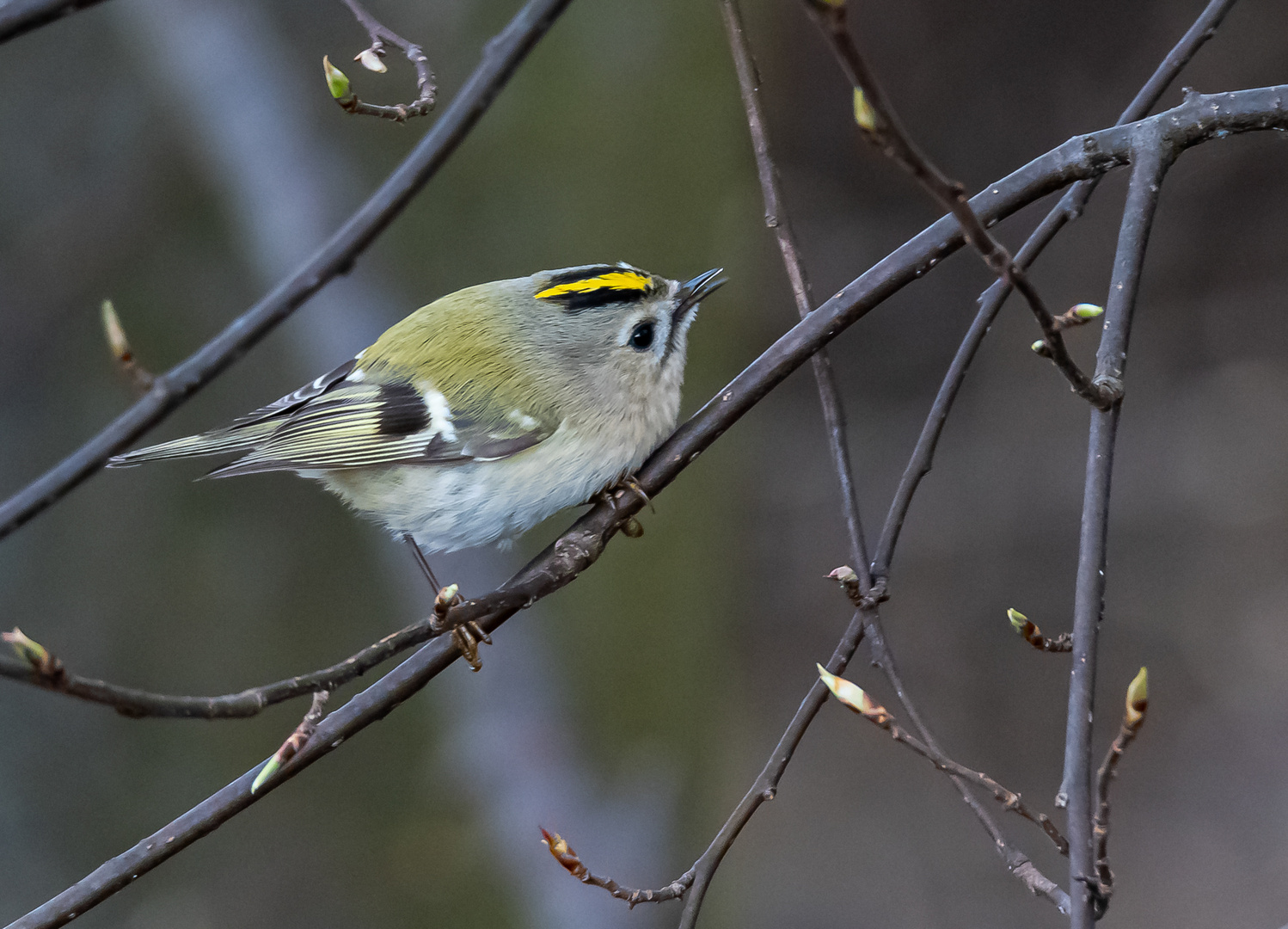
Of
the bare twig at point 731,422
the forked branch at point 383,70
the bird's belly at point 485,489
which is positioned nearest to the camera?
the bare twig at point 731,422

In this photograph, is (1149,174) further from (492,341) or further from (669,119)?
(669,119)

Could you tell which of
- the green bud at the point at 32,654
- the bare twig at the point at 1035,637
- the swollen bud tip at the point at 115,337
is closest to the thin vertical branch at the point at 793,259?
the bare twig at the point at 1035,637

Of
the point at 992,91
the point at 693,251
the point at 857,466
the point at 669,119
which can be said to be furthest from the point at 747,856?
the point at 992,91

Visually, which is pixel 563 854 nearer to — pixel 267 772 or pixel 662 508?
pixel 267 772

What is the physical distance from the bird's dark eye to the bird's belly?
0.78 feet

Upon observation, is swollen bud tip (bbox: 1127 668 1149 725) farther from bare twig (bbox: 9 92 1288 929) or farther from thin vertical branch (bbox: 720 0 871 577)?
thin vertical branch (bbox: 720 0 871 577)

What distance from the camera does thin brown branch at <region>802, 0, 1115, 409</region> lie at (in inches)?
30.3

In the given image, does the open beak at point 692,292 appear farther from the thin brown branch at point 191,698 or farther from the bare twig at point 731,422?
the thin brown branch at point 191,698

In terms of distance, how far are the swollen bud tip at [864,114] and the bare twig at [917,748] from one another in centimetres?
55

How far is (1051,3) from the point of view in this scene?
439 cm

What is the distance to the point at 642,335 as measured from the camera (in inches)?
80.1

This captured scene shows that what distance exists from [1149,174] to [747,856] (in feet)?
12.3

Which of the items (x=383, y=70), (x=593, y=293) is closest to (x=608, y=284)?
(x=593, y=293)

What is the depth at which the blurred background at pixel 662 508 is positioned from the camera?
3.17 m
